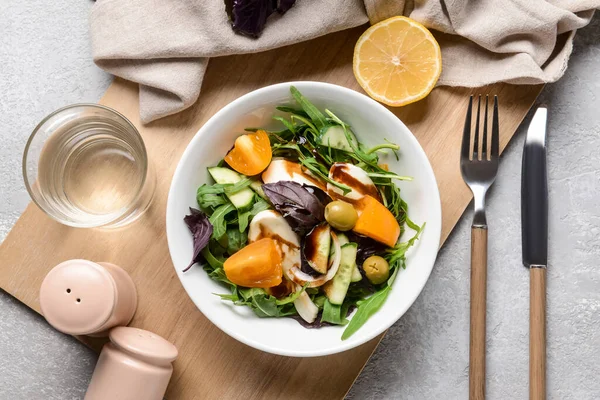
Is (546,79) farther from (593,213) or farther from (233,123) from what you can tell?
(233,123)

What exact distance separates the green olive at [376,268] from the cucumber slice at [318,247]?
92mm

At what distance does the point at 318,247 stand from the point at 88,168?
1.95 feet

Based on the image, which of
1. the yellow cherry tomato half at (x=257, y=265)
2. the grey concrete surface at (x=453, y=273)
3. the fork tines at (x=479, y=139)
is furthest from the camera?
the grey concrete surface at (x=453, y=273)

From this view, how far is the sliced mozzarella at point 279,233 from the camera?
51.8 inches

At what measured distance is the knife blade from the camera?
5.05 ft

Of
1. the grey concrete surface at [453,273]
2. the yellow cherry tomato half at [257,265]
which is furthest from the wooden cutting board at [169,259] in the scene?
the yellow cherry tomato half at [257,265]

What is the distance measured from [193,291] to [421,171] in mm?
534

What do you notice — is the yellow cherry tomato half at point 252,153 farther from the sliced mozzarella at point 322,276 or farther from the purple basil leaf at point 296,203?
the sliced mozzarella at point 322,276

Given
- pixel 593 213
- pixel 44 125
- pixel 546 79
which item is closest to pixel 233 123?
Result: pixel 44 125

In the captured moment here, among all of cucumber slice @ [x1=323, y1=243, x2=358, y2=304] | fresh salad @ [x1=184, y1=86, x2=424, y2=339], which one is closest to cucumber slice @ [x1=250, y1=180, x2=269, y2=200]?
fresh salad @ [x1=184, y1=86, x2=424, y2=339]

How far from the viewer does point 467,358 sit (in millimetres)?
1604

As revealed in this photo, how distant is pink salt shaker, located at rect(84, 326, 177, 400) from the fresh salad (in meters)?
0.20

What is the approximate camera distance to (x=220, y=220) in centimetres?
135

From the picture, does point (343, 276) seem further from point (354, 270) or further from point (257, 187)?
point (257, 187)
